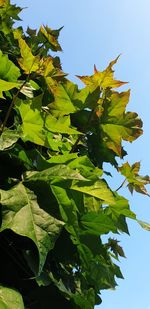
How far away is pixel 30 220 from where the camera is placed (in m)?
1.44

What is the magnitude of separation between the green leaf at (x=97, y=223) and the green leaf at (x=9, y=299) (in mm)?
430

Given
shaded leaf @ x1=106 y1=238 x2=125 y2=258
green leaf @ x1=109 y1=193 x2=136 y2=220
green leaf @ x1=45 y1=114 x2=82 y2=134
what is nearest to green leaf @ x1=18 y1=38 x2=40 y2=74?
green leaf @ x1=45 y1=114 x2=82 y2=134

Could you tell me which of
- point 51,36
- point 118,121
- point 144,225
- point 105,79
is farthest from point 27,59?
point 51,36

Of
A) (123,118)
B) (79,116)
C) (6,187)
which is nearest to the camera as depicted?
(6,187)

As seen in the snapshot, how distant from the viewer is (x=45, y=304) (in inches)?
67.4

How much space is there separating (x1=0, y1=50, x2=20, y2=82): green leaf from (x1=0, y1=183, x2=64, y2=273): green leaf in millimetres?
571

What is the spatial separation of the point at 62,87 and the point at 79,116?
361 mm

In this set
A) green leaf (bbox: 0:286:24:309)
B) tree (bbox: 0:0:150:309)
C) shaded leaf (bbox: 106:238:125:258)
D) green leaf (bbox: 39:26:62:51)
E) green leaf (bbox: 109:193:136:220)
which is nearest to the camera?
green leaf (bbox: 0:286:24:309)

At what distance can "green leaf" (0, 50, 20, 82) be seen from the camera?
75.2 inches

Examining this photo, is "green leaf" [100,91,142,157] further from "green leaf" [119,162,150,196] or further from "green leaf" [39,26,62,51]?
"green leaf" [39,26,62,51]

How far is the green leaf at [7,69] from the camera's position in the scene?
1911 millimetres

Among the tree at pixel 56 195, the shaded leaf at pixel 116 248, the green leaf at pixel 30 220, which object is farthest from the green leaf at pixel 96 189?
the shaded leaf at pixel 116 248

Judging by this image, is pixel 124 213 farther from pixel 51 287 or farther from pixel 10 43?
pixel 10 43

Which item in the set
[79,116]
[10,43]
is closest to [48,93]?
[79,116]
